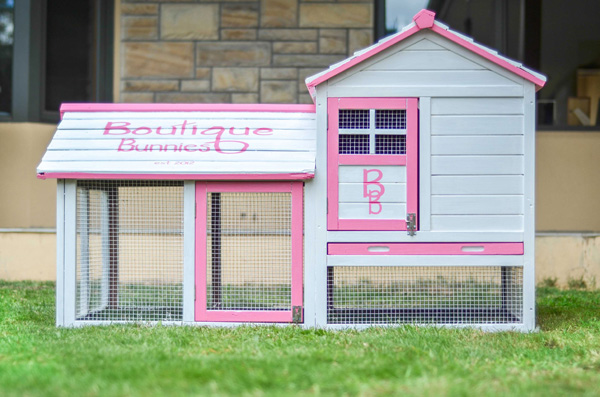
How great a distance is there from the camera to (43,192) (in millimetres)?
8758

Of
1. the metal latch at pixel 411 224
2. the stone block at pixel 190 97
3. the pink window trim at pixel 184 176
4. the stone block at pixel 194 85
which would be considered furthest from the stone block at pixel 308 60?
the metal latch at pixel 411 224

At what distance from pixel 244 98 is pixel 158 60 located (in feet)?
3.68

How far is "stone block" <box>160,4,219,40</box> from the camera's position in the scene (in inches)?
346

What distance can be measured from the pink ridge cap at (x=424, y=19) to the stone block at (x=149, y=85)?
4.01 metres

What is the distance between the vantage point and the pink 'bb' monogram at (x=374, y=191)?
5520mm

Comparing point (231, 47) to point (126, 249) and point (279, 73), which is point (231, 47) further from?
point (126, 249)

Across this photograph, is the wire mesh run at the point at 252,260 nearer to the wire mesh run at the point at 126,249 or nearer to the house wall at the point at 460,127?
the wire mesh run at the point at 126,249

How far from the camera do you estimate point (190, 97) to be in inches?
346

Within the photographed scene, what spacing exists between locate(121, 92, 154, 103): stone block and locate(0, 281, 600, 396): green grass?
3565 mm

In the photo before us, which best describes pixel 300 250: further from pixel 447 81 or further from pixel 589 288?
pixel 589 288

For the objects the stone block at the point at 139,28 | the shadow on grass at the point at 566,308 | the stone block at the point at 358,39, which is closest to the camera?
the shadow on grass at the point at 566,308

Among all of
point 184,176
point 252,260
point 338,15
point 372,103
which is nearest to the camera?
point 184,176

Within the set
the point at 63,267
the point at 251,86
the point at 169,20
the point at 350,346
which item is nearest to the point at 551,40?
the point at 251,86

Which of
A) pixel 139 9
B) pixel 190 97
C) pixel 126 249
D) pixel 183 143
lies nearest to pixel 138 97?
pixel 190 97
